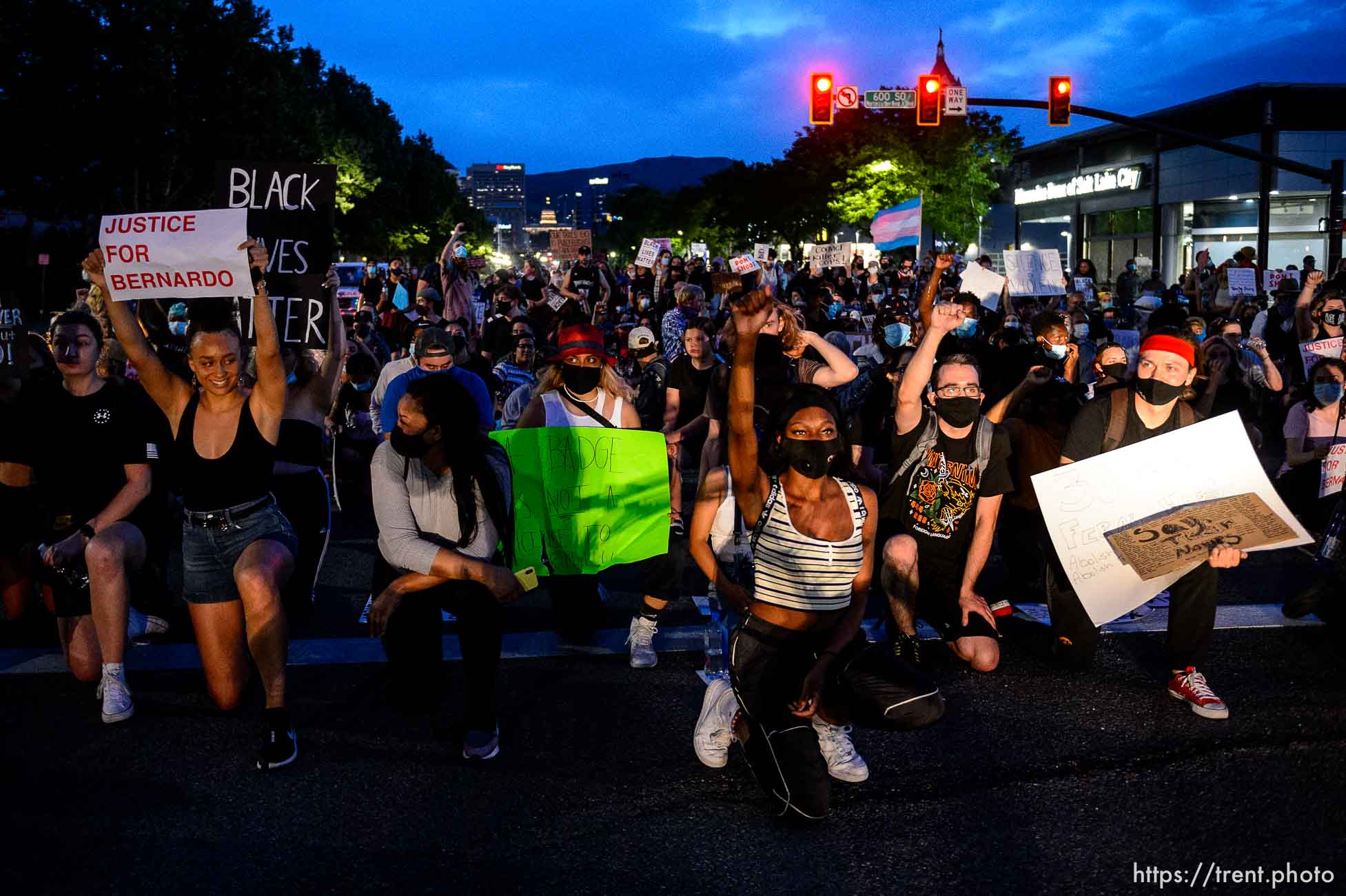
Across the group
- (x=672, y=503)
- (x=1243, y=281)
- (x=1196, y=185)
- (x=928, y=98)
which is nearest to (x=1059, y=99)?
(x=928, y=98)

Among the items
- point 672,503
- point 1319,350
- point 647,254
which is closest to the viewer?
point 672,503

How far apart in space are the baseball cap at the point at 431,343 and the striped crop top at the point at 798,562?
3.00 metres

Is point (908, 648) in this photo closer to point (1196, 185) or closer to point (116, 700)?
point (116, 700)

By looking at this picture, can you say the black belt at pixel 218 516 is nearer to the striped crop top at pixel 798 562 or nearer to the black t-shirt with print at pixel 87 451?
the black t-shirt with print at pixel 87 451

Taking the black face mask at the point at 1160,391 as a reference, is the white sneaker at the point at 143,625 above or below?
below

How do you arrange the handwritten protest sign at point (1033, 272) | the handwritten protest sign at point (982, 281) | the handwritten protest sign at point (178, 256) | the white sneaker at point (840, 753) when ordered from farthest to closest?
the handwritten protest sign at point (1033, 272)
the handwritten protest sign at point (982, 281)
the handwritten protest sign at point (178, 256)
the white sneaker at point (840, 753)

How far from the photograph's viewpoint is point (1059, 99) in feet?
71.0

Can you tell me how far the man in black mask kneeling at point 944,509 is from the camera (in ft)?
18.9

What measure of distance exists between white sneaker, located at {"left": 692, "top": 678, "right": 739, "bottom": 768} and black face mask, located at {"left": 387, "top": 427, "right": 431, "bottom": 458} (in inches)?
61.9

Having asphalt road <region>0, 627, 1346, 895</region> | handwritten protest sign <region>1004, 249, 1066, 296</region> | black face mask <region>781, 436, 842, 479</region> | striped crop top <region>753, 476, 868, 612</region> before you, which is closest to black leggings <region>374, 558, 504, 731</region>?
asphalt road <region>0, 627, 1346, 895</region>

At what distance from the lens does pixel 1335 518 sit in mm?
6520

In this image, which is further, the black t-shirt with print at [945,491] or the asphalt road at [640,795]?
the black t-shirt with print at [945,491]

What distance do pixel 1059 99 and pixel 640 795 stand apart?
2004 cm

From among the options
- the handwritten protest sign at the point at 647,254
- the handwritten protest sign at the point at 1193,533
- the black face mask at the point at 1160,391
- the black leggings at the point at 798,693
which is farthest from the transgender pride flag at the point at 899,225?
the black leggings at the point at 798,693
